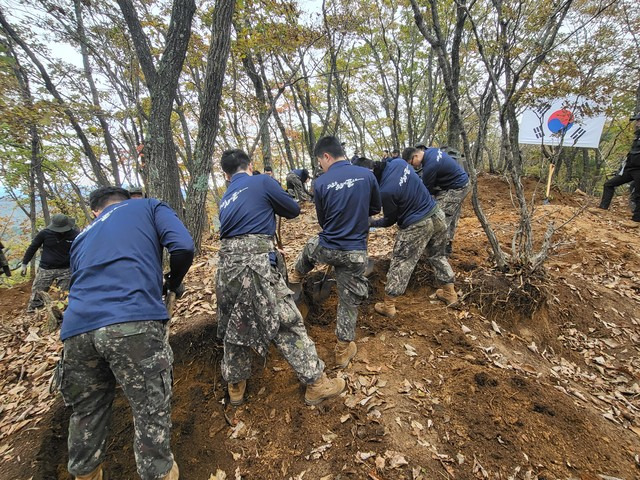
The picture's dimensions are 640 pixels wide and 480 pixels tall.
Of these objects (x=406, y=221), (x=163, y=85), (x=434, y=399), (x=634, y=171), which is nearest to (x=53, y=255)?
(x=163, y=85)

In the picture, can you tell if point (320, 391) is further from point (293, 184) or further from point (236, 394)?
point (293, 184)

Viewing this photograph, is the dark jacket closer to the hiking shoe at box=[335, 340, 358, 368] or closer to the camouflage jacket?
the camouflage jacket

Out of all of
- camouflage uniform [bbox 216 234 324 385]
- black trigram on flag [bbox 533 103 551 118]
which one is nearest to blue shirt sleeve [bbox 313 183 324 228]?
camouflage uniform [bbox 216 234 324 385]

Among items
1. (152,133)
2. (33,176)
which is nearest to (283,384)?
(152,133)

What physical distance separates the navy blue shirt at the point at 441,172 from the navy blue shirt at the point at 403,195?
1.05 m

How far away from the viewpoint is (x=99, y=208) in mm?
2629

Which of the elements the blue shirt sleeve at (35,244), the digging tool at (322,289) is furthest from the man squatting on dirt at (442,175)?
the blue shirt sleeve at (35,244)

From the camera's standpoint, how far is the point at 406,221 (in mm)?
3984

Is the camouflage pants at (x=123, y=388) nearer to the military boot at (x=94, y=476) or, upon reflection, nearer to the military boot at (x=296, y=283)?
the military boot at (x=94, y=476)

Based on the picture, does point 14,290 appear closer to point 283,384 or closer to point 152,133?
point 152,133

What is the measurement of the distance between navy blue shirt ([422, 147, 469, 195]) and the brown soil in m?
1.50

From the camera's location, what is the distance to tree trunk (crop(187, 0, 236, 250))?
14.9ft

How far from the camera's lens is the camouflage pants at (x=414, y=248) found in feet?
13.0

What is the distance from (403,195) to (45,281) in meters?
7.67
